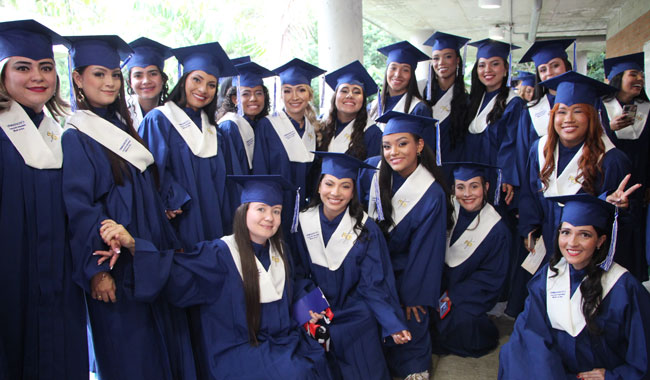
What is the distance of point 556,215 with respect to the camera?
3535 millimetres

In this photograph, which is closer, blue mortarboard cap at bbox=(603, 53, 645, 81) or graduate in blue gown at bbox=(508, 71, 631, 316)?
graduate in blue gown at bbox=(508, 71, 631, 316)

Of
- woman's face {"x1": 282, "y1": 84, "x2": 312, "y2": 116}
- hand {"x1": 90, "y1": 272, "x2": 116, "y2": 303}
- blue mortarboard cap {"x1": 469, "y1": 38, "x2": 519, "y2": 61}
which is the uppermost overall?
blue mortarboard cap {"x1": 469, "y1": 38, "x2": 519, "y2": 61}

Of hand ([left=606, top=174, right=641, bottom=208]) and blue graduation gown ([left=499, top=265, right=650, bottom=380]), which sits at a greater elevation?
hand ([left=606, top=174, right=641, bottom=208])

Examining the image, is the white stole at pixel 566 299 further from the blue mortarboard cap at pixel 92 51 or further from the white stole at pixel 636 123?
the blue mortarboard cap at pixel 92 51

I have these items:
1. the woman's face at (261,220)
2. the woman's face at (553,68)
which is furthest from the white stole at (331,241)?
the woman's face at (553,68)

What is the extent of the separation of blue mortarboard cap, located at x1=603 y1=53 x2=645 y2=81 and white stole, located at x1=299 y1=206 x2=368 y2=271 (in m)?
2.88

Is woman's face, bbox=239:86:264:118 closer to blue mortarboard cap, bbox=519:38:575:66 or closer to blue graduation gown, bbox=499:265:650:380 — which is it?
blue mortarboard cap, bbox=519:38:575:66

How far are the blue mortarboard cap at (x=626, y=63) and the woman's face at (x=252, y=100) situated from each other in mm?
3069

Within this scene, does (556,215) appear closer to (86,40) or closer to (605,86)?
(605,86)

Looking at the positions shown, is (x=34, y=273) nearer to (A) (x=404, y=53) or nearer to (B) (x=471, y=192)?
(B) (x=471, y=192)

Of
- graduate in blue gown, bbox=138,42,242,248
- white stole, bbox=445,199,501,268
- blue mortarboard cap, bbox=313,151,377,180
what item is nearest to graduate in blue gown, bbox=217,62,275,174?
graduate in blue gown, bbox=138,42,242,248

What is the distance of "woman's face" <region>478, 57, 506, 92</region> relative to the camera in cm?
432

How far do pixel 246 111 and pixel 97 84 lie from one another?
160 centimetres

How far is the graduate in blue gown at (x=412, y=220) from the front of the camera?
338cm
